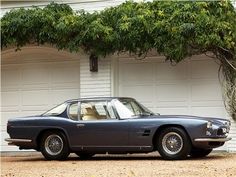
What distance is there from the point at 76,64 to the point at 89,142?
4719 millimetres

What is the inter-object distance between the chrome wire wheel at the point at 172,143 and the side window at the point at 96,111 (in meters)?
1.30

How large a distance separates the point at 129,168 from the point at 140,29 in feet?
17.5

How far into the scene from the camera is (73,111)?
13484 mm

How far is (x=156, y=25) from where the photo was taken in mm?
15039

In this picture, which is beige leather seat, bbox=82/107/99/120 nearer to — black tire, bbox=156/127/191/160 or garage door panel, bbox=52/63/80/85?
black tire, bbox=156/127/191/160

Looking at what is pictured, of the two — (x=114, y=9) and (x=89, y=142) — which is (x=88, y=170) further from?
(x=114, y=9)

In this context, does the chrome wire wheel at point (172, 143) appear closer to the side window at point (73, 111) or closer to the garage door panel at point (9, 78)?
the side window at point (73, 111)

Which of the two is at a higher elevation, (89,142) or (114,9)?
(114,9)

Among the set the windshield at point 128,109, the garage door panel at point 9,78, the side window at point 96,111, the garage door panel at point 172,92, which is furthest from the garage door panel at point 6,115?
the windshield at point 128,109

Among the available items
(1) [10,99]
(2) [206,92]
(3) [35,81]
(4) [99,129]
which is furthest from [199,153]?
(1) [10,99]

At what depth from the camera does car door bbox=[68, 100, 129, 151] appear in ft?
41.9

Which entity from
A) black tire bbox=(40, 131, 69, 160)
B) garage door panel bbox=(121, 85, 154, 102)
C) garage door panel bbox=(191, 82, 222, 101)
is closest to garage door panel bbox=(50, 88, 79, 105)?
garage door panel bbox=(121, 85, 154, 102)

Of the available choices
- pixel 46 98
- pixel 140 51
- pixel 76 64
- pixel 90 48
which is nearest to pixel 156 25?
pixel 140 51

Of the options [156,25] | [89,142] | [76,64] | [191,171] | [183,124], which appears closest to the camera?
[191,171]
